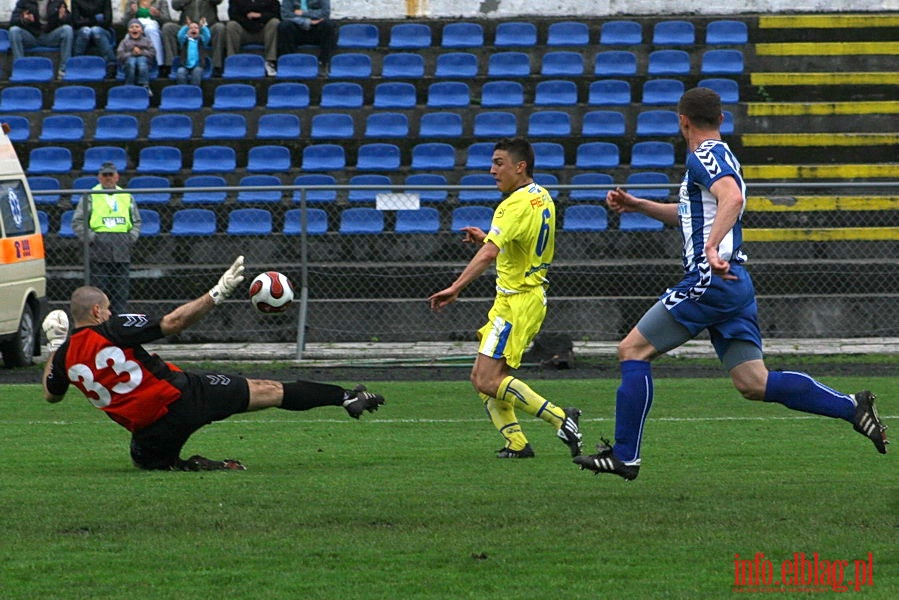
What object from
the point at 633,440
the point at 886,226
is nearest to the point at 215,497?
the point at 633,440

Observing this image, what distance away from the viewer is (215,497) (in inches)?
294

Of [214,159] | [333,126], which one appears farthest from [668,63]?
[214,159]

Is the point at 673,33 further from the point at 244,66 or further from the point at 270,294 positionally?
the point at 270,294

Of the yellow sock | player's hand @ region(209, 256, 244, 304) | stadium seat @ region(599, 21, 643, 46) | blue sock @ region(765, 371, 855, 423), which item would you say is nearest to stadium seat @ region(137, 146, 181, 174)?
stadium seat @ region(599, 21, 643, 46)

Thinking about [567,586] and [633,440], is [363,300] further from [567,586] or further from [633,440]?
[567,586]

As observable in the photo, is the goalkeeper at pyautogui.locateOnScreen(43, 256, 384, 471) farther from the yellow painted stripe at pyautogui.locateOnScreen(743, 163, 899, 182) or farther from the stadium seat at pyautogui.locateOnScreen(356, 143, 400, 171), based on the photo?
the yellow painted stripe at pyautogui.locateOnScreen(743, 163, 899, 182)

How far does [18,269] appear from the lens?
16344 millimetres

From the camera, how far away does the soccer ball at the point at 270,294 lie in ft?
28.9

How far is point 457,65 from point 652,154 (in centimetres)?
408

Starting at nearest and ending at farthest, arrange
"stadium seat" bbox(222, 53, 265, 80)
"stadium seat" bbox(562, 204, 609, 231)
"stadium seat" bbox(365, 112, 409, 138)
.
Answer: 1. "stadium seat" bbox(562, 204, 609, 231)
2. "stadium seat" bbox(365, 112, 409, 138)
3. "stadium seat" bbox(222, 53, 265, 80)

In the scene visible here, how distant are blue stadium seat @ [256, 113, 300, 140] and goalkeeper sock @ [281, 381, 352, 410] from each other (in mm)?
13623

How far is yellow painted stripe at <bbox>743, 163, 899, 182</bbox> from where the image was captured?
21266 millimetres

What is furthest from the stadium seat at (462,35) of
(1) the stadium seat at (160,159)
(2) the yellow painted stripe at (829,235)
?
(2) the yellow painted stripe at (829,235)

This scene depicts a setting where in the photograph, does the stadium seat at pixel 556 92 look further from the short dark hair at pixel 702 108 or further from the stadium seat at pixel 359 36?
the short dark hair at pixel 702 108
